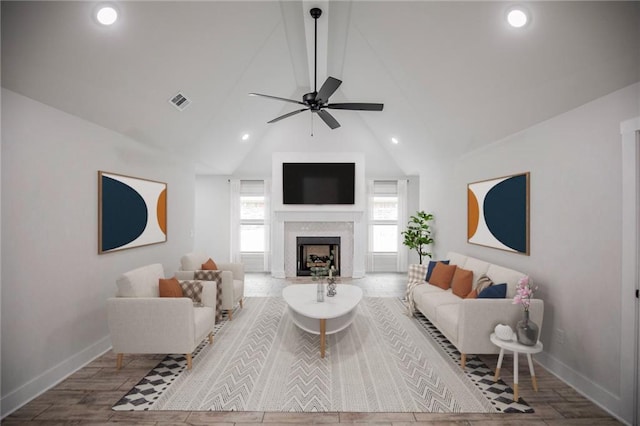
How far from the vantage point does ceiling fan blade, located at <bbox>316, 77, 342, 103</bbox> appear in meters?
2.58

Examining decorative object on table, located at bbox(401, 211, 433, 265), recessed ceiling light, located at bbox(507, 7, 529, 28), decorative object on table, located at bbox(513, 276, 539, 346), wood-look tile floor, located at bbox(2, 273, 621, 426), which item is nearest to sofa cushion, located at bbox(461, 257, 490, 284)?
decorative object on table, located at bbox(513, 276, 539, 346)

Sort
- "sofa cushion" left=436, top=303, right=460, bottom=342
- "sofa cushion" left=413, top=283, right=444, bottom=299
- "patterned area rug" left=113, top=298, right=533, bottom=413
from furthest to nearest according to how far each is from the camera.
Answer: "sofa cushion" left=413, top=283, right=444, bottom=299, "sofa cushion" left=436, top=303, right=460, bottom=342, "patterned area rug" left=113, top=298, right=533, bottom=413

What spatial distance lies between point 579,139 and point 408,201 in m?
4.81

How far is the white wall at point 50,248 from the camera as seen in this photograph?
2.23m

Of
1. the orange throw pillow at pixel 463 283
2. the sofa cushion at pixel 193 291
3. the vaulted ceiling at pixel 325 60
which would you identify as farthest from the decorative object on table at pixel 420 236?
the sofa cushion at pixel 193 291

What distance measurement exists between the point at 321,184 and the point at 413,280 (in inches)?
128

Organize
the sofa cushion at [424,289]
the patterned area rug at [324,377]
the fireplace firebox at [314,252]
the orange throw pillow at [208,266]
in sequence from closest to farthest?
the patterned area rug at [324,377], the sofa cushion at [424,289], the orange throw pillow at [208,266], the fireplace firebox at [314,252]

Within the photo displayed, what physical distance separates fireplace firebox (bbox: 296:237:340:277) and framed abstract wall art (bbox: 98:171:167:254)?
3.26 meters

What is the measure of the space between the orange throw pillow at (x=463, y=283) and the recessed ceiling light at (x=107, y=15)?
4516mm

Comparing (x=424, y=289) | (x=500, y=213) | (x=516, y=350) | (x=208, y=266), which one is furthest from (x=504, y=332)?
(x=208, y=266)

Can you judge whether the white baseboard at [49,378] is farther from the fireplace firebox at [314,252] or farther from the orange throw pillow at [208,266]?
the fireplace firebox at [314,252]

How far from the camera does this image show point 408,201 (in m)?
7.32

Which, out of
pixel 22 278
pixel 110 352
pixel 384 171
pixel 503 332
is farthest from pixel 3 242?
pixel 384 171

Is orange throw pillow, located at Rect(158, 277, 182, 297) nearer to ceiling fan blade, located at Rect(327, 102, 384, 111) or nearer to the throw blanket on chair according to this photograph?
ceiling fan blade, located at Rect(327, 102, 384, 111)
